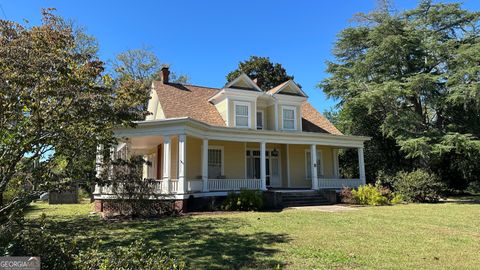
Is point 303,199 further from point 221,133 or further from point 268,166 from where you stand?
point 221,133

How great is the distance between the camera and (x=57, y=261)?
13.0 feet

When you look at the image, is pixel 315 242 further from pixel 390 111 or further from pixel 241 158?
pixel 390 111

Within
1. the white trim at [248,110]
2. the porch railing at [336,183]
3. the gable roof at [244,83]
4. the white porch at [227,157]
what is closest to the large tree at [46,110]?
the white porch at [227,157]

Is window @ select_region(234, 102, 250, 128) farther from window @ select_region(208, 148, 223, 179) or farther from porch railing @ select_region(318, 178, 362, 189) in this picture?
porch railing @ select_region(318, 178, 362, 189)

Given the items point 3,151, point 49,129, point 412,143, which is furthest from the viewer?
point 412,143

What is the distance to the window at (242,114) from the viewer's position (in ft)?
61.5

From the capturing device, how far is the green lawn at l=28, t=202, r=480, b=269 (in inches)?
229

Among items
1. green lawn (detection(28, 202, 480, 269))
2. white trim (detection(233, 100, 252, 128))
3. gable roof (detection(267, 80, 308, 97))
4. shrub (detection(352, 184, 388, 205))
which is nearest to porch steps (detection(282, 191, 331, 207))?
Answer: shrub (detection(352, 184, 388, 205))

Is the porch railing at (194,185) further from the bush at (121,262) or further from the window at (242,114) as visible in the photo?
the bush at (121,262)

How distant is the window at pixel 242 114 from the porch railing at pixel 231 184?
3.38 m

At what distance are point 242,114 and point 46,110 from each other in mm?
12991

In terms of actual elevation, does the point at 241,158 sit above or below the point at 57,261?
above

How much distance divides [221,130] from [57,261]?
12.8 meters

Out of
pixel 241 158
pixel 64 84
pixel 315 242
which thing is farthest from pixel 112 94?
pixel 241 158
